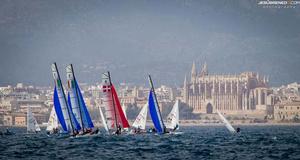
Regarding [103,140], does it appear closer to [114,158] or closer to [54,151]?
[54,151]

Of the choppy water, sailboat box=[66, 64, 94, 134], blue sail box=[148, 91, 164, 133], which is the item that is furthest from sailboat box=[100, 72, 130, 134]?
the choppy water

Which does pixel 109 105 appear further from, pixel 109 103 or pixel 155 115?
pixel 155 115

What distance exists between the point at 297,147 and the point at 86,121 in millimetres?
23251

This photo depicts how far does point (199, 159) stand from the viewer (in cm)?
6188

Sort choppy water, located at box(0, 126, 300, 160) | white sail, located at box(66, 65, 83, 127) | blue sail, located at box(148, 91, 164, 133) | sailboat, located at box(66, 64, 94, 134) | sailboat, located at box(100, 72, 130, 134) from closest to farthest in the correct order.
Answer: choppy water, located at box(0, 126, 300, 160), sailboat, located at box(66, 64, 94, 134), white sail, located at box(66, 65, 83, 127), sailboat, located at box(100, 72, 130, 134), blue sail, located at box(148, 91, 164, 133)

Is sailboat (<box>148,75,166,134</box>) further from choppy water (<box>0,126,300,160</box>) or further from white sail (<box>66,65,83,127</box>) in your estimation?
white sail (<box>66,65,83,127</box>)

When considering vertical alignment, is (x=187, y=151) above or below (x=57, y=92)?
below

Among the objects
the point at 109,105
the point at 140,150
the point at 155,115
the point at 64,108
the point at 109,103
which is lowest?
the point at 140,150

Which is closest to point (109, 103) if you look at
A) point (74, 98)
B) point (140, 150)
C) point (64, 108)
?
point (74, 98)

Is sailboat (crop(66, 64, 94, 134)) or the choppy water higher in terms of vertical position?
sailboat (crop(66, 64, 94, 134))

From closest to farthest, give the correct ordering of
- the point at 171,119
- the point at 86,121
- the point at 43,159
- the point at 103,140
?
1. the point at 43,159
2. the point at 103,140
3. the point at 86,121
4. the point at 171,119

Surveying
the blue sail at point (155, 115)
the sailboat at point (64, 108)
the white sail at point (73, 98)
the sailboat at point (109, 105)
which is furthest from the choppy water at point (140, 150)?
the blue sail at point (155, 115)

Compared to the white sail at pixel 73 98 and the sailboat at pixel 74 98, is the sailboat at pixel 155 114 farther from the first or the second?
the white sail at pixel 73 98

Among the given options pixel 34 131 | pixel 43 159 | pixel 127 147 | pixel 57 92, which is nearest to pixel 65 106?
pixel 57 92
